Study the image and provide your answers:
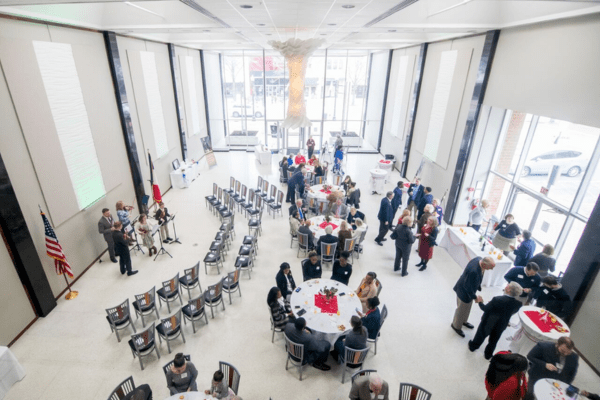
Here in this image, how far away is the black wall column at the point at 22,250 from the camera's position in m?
5.11

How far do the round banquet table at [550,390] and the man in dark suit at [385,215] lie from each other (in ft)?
15.5

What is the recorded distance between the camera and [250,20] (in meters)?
6.55

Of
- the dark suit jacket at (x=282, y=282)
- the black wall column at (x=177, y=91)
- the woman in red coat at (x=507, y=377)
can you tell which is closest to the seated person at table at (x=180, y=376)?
the dark suit jacket at (x=282, y=282)

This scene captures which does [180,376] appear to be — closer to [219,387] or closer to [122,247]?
[219,387]

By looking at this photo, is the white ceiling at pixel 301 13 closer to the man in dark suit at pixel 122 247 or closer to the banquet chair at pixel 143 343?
the man in dark suit at pixel 122 247

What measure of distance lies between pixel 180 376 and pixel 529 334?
524 centimetres

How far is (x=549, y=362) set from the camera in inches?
162

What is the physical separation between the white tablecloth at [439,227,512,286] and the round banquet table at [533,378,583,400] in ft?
10.3

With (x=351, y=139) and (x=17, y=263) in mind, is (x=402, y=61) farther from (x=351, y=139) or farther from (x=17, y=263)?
(x=17, y=263)

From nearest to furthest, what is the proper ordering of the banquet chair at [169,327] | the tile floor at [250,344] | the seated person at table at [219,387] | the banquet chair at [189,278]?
the seated person at table at [219,387]
the tile floor at [250,344]
the banquet chair at [169,327]
the banquet chair at [189,278]

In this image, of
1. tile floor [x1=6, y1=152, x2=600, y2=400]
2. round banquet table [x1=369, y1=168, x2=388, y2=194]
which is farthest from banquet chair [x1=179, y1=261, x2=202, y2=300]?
round banquet table [x1=369, y1=168, x2=388, y2=194]

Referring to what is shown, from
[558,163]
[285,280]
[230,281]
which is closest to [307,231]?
[285,280]

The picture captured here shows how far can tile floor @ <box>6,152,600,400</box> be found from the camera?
4.77 m

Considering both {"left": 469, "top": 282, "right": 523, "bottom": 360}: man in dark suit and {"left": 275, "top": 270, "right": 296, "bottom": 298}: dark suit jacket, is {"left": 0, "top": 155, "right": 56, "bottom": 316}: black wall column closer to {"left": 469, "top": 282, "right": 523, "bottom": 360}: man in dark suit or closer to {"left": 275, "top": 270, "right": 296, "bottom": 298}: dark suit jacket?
{"left": 275, "top": 270, "right": 296, "bottom": 298}: dark suit jacket
